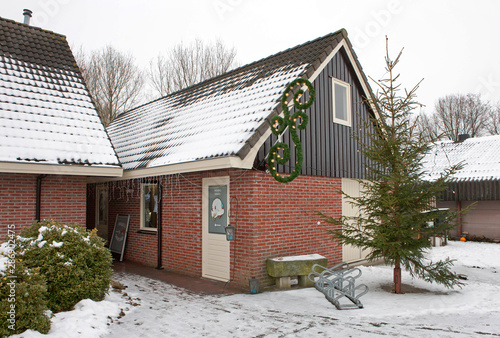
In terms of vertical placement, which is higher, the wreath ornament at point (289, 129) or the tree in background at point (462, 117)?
the tree in background at point (462, 117)

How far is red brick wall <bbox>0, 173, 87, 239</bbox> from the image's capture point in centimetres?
799

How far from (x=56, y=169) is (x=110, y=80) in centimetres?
2211

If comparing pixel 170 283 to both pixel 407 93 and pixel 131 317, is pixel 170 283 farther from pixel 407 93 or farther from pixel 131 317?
pixel 407 93

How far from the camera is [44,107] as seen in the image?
9219 mm

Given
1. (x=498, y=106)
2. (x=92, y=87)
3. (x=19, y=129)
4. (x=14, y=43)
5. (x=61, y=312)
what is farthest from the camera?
(x=498, y=106)

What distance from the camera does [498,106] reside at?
3662 centimetres

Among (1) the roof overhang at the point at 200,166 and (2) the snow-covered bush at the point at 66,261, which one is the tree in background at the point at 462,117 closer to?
(1) the roof overhang at the point at 200,166

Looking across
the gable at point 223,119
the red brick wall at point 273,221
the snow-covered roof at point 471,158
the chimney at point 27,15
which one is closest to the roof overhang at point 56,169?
the gable at point 223,119

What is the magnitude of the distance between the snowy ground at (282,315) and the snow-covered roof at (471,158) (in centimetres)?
1172

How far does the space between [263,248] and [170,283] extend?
2.35 metres

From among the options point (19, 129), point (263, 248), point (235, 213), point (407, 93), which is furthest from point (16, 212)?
point (407, 93)

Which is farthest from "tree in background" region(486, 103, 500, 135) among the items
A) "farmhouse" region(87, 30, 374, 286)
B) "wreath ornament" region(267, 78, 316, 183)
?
"wreath ornament" region(267, 78, 316, 183)

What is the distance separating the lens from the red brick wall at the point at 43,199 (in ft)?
26.2

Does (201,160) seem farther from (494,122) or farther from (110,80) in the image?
(494,122)
